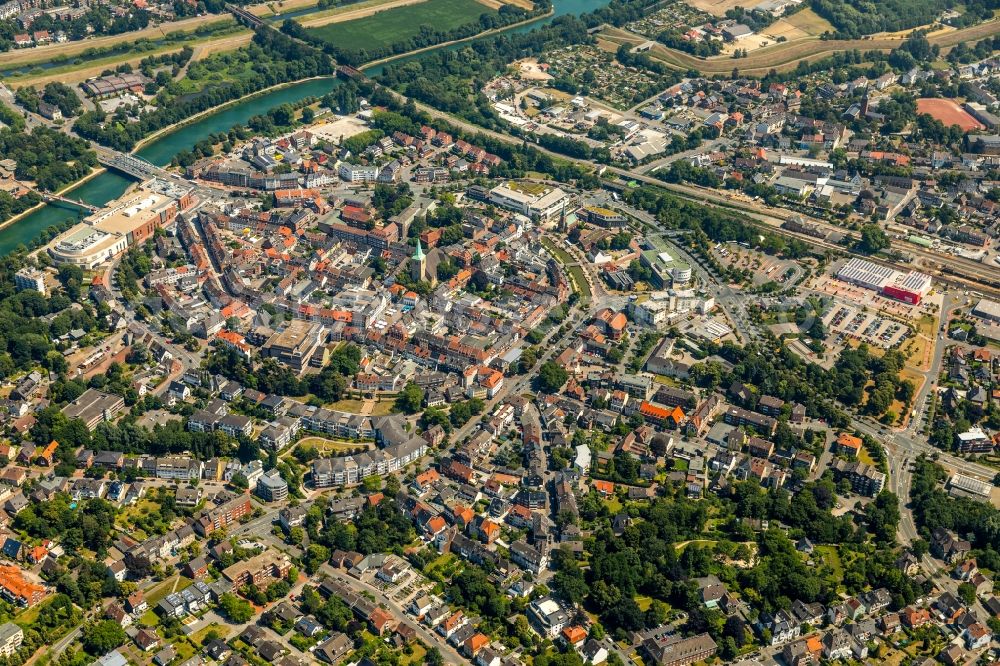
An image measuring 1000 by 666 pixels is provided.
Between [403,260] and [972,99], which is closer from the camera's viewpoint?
[403,260]

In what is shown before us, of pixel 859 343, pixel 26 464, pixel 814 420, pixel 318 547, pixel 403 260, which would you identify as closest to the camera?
pixel 318 547

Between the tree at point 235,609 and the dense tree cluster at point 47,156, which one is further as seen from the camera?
the dense tree cluster at point 47,156

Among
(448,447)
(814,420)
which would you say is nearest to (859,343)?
(814,420)

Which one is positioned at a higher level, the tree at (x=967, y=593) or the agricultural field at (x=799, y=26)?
the agricultural field at (x=799, y=26)

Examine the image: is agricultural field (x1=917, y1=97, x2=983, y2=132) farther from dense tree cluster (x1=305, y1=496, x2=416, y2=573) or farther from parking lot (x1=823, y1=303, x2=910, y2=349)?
dense tree cluster (x1=305, y1=496, x2=416, y2=573)

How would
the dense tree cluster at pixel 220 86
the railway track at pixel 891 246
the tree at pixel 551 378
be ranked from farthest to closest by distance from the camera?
1. the dense tree cluster at pixel 220 86
2. the railway track at pixel 891 246
3. the tree at pixel 551 378

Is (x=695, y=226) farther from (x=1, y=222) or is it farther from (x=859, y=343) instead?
(x=1, y=222)

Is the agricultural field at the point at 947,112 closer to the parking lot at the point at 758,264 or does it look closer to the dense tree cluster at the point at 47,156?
the parking lot at the point at 758,264

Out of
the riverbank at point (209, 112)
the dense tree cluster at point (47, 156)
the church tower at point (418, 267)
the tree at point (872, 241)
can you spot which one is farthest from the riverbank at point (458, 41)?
the tree at point (872, 241)
